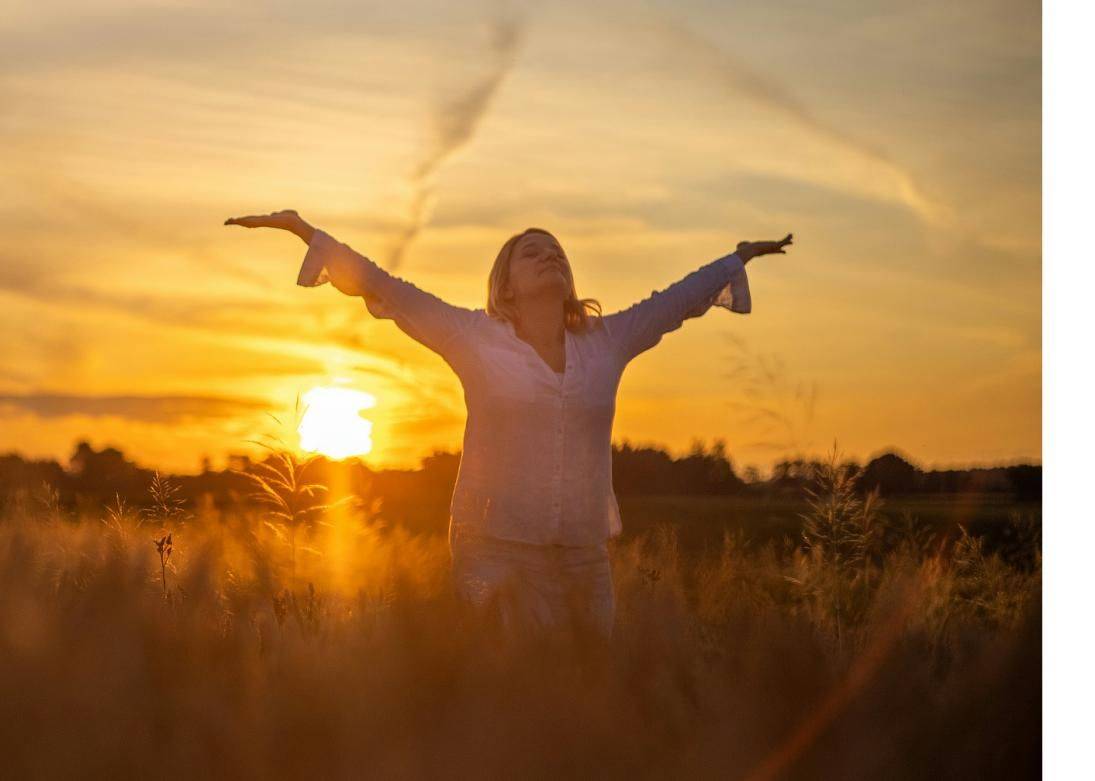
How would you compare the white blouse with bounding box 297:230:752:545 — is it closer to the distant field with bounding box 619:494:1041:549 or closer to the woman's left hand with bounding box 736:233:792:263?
the woman's left hand with bounding box 736:233:792:263

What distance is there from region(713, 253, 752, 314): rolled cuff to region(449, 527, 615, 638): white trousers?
87 cm

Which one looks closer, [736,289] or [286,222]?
[286,222]

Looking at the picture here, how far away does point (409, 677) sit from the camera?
2531 millimetres

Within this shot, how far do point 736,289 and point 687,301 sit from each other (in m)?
0.19

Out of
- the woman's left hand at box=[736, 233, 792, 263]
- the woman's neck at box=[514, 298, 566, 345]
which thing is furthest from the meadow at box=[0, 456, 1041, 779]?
the woman's left hand at box=[736, 233, 792, 263]

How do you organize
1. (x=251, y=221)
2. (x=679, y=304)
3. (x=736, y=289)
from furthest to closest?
(x=736, y=289) < (x=679, y=304) < (x=251, y=221)

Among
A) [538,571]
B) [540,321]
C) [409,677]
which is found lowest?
[409,677]

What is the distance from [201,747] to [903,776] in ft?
5.05

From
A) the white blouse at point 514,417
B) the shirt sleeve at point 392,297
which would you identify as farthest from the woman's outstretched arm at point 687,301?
the shirt sleeve at point 392,297

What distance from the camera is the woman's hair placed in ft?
11.6
